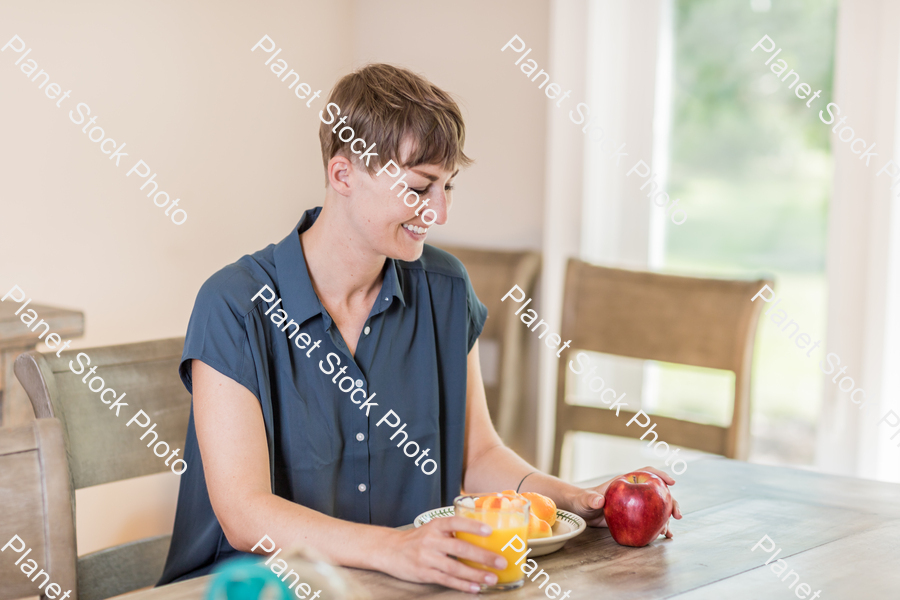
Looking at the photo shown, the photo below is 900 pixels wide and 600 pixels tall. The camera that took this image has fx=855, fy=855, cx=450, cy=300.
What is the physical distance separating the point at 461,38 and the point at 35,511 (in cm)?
203

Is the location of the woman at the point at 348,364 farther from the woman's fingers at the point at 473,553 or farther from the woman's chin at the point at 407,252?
the woman's fingers at the point at 473,553

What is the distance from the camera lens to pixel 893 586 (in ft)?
3.04

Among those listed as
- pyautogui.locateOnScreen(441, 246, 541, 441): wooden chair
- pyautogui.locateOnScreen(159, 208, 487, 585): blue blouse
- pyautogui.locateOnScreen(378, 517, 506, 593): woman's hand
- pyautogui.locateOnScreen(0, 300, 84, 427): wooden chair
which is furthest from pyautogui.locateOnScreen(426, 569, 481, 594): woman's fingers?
pyautogui.locateOnScreen(441, 246, 541, 441): wooden chair

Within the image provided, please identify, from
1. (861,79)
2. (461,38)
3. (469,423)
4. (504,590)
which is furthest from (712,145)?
(504,590)

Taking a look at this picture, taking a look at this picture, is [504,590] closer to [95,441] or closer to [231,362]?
[231,362]

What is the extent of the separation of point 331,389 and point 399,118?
1.32ft

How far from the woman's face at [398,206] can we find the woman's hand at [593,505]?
17.1 inches

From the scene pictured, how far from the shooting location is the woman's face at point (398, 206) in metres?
1.24

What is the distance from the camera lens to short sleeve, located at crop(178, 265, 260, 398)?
114cm

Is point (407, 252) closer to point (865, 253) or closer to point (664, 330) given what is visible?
point (664, 330)

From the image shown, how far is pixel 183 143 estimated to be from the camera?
8.48 feet

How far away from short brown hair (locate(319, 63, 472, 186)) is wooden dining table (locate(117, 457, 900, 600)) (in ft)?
1.87

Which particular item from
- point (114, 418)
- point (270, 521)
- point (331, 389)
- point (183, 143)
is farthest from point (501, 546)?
point (183, 143)

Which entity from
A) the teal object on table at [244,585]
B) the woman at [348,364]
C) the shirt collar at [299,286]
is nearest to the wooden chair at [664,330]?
the woman at [348,364]
